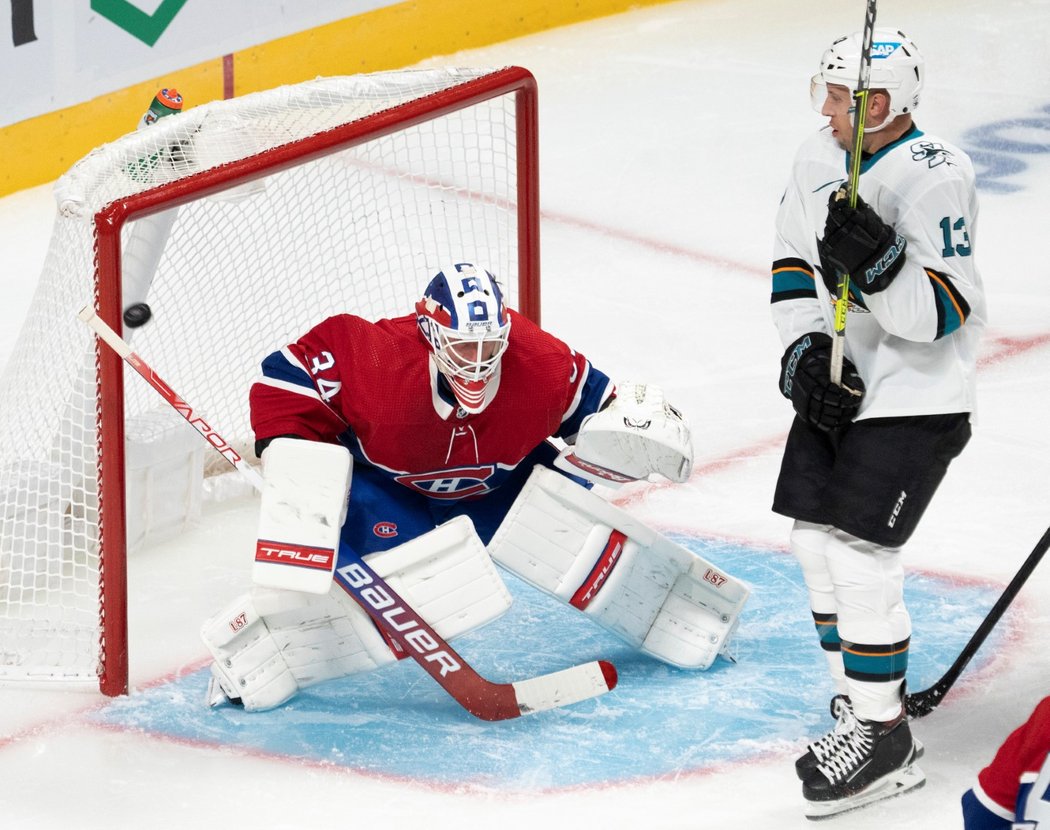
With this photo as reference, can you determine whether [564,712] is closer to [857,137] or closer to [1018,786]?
[857,137]

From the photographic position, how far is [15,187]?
5.75 m

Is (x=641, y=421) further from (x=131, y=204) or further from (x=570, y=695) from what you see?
(x=131, y=204)

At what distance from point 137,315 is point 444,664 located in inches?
37.3

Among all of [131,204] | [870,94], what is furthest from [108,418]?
[870,94]

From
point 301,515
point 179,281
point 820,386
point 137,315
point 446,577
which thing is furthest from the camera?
point 179,281

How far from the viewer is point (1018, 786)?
5.76ft

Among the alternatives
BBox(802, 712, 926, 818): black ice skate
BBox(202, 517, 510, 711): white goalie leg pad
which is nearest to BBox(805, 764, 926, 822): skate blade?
BBox(802, 712, 926, 818): black ice skate

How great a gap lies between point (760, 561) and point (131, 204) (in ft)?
5.11

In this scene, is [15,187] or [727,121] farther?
[727,121]

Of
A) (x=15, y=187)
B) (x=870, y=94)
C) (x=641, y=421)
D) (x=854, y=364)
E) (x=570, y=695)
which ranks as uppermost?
(x=870, y=94)

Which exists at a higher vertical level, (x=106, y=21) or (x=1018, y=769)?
(x=1018, y=769)

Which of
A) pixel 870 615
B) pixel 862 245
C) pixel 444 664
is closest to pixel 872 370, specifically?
pixel 862 245

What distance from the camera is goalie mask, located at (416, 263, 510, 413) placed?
2.98 metres

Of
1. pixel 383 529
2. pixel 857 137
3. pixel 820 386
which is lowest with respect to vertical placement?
pixel 383 529
